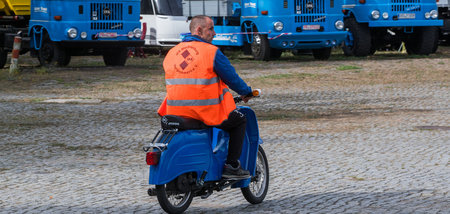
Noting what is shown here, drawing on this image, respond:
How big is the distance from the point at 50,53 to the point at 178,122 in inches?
701

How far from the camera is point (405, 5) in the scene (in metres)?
28.0

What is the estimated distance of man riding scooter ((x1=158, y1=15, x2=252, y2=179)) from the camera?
6719 millimetres

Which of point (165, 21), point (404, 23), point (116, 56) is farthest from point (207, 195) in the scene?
point (165, 21)

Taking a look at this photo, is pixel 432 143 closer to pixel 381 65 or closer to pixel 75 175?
pixel 75 175

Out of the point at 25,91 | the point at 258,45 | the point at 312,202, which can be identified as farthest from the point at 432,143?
the point at 258,45

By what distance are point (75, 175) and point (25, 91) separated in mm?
10035

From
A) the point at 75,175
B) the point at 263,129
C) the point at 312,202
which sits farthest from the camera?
the point at 263,129

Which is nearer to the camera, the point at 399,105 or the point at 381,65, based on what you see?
the point at 399,105

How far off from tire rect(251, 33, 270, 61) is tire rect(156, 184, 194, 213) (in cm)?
2043

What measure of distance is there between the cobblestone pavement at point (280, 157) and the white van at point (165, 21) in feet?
48.6

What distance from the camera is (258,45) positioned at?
27.5m

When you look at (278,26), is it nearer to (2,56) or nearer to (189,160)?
(2,56)

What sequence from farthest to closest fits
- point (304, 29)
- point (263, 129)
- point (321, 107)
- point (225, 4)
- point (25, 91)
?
point (225, 4), point (304, 29), point (25, 91), point (321, 107), point (263, 129)

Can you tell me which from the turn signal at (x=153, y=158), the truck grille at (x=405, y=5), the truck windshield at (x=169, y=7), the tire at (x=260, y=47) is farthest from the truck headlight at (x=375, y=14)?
the turn signal at (x=153, y=158)
